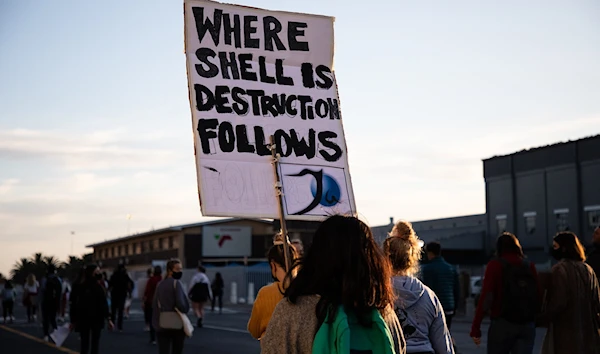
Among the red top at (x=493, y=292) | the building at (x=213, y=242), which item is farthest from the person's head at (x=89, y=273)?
the building at (x=213, y=242)

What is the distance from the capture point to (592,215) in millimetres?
51562

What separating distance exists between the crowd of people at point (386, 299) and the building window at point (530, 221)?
40556 mm

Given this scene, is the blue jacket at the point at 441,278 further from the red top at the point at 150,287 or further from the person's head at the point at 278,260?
the red top at the point at 150,287

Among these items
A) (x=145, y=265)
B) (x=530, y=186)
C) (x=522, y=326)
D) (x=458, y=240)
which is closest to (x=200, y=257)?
(x=145, y=265)

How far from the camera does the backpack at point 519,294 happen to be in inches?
324

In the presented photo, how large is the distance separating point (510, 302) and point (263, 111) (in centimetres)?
339

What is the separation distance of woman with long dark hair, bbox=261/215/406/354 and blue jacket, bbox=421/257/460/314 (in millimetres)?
6964

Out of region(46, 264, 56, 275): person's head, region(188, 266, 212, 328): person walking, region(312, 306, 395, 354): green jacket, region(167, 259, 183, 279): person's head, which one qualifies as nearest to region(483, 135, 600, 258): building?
region(188, 266, 212, 328): person walking

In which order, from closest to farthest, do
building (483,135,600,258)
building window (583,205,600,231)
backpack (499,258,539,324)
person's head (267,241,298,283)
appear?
person's head (267,241,298,283) → backpack (499,258,539,324) → building window (583,205,600,231) → building (483,135,600,258)

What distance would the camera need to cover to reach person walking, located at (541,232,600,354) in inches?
312

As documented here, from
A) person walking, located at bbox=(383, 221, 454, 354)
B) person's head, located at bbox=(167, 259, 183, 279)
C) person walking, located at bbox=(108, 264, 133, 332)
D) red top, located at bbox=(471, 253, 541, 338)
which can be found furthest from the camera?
person walking, located at bbox=(108, 264, 133, 332)

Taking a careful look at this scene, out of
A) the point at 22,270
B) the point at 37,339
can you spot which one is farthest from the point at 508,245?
the point at 22,270

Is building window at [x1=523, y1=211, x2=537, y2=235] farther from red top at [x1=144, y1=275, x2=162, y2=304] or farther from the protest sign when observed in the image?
the protest sign

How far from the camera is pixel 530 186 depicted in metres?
56.8
